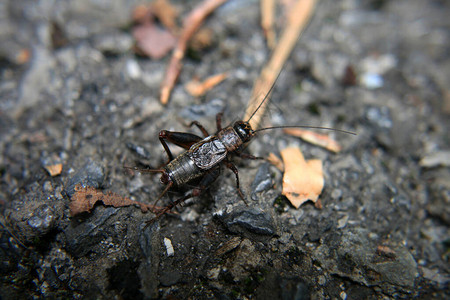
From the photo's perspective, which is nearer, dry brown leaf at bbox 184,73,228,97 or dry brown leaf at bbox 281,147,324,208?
dry brown leaf at bbox 281,147,324,208

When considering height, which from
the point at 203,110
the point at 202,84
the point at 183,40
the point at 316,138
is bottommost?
the point at 316,138

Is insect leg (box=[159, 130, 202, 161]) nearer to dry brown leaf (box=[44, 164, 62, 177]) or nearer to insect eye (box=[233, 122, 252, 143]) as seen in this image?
insect eye (box=[233, 122, 252, 143])

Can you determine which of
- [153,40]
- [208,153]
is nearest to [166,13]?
[153,40]

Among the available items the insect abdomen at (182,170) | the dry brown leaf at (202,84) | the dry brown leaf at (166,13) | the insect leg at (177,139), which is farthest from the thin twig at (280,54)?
the dry brown leaf at (166,13)

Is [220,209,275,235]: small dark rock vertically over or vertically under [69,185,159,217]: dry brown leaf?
under

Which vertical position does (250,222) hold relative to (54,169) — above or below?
below

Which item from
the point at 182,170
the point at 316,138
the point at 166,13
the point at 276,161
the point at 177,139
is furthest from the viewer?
the point at 166,13

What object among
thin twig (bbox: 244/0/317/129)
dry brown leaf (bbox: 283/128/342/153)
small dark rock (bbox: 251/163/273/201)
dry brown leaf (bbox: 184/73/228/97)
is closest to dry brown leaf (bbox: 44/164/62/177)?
dry brown leaf (bbox: 184/73/228/97)

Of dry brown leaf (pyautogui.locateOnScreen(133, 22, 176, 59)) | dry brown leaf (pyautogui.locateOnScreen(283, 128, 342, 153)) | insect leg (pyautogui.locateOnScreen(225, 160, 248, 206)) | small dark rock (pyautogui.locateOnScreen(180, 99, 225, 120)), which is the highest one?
dry brown leaf (pyautogui.locateOnScreen(133, 22, 176, 59))

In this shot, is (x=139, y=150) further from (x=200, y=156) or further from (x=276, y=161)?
(x=276, y=161)
